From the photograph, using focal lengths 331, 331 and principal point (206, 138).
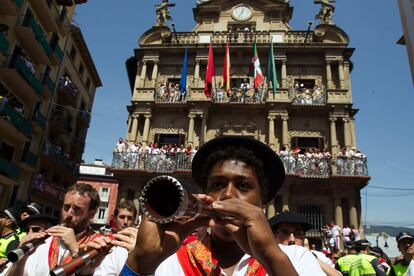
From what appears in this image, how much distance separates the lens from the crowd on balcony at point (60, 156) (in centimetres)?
2597

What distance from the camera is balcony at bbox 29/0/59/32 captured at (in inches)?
913

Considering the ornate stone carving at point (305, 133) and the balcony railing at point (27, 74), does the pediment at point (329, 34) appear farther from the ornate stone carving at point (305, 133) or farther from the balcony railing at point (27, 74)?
the balcony railing at point (27, 74)

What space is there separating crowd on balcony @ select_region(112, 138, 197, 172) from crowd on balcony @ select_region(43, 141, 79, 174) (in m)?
8.94

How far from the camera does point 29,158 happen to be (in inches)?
928

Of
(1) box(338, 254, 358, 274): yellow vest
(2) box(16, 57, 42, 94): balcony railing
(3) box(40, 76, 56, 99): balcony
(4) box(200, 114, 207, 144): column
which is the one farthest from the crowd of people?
(3) box(40, 76, 56, 99): balcony

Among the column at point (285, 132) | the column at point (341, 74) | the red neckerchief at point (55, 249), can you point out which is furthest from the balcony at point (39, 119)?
the red neckerchief at point (55, 249)

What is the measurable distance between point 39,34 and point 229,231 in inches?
1007

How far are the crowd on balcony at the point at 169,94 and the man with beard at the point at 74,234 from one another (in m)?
17.8

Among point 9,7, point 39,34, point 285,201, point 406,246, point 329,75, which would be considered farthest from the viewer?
point 39,34

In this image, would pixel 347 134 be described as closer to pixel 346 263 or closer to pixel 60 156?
pixel 346 263

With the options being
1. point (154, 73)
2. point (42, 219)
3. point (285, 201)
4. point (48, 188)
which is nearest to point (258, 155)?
point (42, 219)

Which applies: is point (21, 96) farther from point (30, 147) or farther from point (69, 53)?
point (69, 53)

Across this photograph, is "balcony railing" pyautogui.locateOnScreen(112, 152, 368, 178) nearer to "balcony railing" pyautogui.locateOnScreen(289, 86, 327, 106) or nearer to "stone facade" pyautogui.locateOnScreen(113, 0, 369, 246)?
"stone facade" pyautogui.locateOnScreen(113, 0, 369, 246)

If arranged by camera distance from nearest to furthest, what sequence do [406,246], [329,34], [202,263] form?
1. [202,263]
2. [406,246]
3. [329,34]
